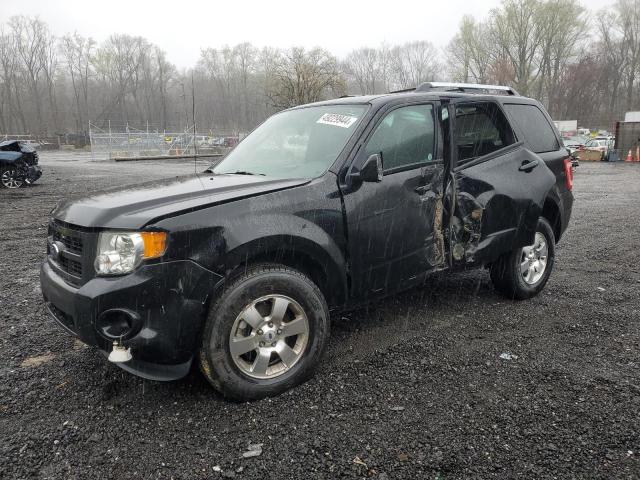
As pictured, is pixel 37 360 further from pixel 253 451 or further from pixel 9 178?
pixel 9 178

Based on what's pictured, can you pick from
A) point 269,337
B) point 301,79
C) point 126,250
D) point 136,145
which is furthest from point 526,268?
point 136,145

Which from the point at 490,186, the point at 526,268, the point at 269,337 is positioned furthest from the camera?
the point at 526,268

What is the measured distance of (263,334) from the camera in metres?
2.91

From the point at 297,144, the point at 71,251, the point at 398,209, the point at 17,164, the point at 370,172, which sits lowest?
the point at 71,251

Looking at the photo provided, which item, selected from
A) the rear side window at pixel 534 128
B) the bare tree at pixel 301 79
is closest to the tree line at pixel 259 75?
the bare tree at pixel 301 79

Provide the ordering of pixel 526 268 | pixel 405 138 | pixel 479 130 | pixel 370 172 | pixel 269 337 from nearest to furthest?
pixel 269 337, pixel 370 172, pixel 405 138, pixel 479 130, pixel 526 268

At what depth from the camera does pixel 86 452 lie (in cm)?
250

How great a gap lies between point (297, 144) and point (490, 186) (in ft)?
5.38

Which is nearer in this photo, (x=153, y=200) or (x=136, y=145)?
(x=153, y=200)

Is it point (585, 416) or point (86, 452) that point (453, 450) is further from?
point (86, 452)

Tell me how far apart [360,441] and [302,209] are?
1.38 meters

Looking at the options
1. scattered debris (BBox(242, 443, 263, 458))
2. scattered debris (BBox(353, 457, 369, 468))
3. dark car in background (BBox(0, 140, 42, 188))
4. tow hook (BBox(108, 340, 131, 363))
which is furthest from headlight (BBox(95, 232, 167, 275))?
dark car in background (BBox(0, 140, 42, 188))

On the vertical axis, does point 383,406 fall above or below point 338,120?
below

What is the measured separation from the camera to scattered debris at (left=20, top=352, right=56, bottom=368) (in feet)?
11.3
